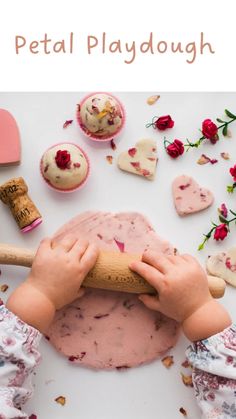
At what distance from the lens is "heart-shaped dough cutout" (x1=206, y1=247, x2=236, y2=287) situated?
1.19 metres

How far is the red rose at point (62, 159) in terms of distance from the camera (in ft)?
3.77

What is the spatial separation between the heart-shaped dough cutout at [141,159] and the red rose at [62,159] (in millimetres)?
121

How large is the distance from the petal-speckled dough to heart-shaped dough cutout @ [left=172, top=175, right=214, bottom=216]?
0.27 feet

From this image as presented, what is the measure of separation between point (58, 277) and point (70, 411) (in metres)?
0.27

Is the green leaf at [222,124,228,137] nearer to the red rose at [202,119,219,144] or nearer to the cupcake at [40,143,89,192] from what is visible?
the red rose at [202,119,219,144]

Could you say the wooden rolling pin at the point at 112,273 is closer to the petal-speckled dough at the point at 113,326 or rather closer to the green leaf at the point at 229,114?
the petal-speckled dough at the point at 113,326

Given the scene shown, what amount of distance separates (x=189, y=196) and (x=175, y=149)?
3.9 inches

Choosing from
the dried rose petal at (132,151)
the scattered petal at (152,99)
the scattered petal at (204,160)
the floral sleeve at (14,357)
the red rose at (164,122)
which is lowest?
the floral sleeve at (14,357)

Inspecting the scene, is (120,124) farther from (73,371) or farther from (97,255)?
(73,371)

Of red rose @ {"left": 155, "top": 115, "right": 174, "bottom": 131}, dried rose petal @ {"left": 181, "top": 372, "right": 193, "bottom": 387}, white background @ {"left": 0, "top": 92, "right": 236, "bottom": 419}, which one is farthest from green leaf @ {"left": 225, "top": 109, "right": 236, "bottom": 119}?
dried rose petal @ {"left": 181, "top": 372, "right": 193, "bottom": 387}

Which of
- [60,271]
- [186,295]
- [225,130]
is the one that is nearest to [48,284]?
[60,271]

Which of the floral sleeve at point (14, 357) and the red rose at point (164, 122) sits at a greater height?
the red rose at point (164, 122)

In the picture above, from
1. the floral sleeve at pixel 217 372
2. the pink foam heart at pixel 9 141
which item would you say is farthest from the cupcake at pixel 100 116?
the floral sleeve at pixel 217 372
